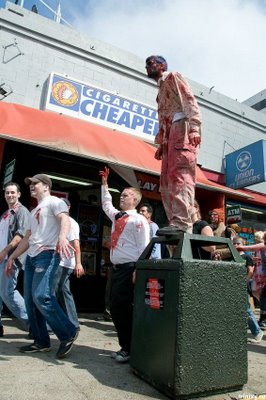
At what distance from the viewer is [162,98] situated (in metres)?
3.72

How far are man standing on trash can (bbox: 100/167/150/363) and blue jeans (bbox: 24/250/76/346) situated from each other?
1.62 feet

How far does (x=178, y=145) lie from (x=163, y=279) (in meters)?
1.32

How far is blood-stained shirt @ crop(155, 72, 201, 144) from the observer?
3.38 meters

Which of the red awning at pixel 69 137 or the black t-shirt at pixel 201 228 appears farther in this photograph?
the red awning at pixel 69 137

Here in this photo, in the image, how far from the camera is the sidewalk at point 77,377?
2.43m

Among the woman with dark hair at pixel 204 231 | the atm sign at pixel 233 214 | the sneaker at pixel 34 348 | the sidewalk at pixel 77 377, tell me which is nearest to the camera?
the sidewalk at pixel 77 377

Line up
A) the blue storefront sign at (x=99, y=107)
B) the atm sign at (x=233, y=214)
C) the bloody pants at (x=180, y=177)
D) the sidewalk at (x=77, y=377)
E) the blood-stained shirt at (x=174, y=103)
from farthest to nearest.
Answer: the atm sign at (x=233, y=214)
the blue storefront sign at (x=99, y=107)
the blood-stained shirt at (x=174, y=103)
the bloody pants at (x=180, y=177)
the sidewalk at (x=77, y=377)

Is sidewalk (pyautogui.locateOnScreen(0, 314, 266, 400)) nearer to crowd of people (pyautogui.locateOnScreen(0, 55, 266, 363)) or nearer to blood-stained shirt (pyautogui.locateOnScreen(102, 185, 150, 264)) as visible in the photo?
crowd of people (pyautogui.locateOnScreen(0, 55, 266, 363))

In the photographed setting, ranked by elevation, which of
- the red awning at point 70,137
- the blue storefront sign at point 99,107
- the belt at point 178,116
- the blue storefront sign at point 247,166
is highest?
the blue storefront sign at point 99,107

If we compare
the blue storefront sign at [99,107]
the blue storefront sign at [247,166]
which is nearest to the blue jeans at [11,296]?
the blue storefront sign at [99,107]

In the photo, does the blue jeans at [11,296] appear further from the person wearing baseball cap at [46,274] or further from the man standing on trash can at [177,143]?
the man standing on trash can at [177,143]

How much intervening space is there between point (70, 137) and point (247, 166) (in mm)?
5842

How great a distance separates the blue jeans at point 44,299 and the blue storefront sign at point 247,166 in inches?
292

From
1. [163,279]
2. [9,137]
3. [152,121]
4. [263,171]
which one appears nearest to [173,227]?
[163,279]
